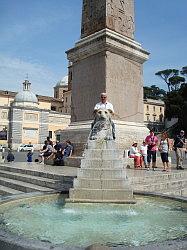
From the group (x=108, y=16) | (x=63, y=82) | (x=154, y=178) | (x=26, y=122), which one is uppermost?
(x=63, y=82)

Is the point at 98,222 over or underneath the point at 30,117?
underneath

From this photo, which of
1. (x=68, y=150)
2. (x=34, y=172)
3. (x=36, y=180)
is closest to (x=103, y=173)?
(x=36, y=180)

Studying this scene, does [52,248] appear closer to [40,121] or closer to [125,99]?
[125,99]

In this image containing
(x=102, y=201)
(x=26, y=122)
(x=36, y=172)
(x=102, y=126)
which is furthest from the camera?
(x=26, y=122)

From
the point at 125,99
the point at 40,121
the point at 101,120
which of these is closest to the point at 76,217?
the point at 101,120

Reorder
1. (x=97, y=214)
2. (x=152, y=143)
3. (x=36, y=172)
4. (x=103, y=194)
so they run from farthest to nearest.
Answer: (x=152, y=143)
(x=36, y=172)
(x=103, y=194)
(x=97, y=214)

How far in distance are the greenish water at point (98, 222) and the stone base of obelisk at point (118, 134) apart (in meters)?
5.02

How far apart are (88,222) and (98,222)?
4.8 inches

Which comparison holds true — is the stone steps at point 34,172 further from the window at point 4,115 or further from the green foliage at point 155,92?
the green foliage at point 155,92

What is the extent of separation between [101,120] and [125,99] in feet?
16.2

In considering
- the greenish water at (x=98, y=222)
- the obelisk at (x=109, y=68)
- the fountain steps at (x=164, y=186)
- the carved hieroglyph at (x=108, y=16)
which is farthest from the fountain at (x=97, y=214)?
the carved hieroglyph at (x=108, y=16)

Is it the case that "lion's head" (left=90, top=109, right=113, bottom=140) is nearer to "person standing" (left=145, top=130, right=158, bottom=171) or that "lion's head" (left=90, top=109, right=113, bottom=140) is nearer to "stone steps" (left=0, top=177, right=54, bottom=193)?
"stone steps" (left=0, top=177, right=54, bottom=193)

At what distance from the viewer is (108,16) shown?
427 inches

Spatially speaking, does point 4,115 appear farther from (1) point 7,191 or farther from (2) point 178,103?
(1) point 7,191
